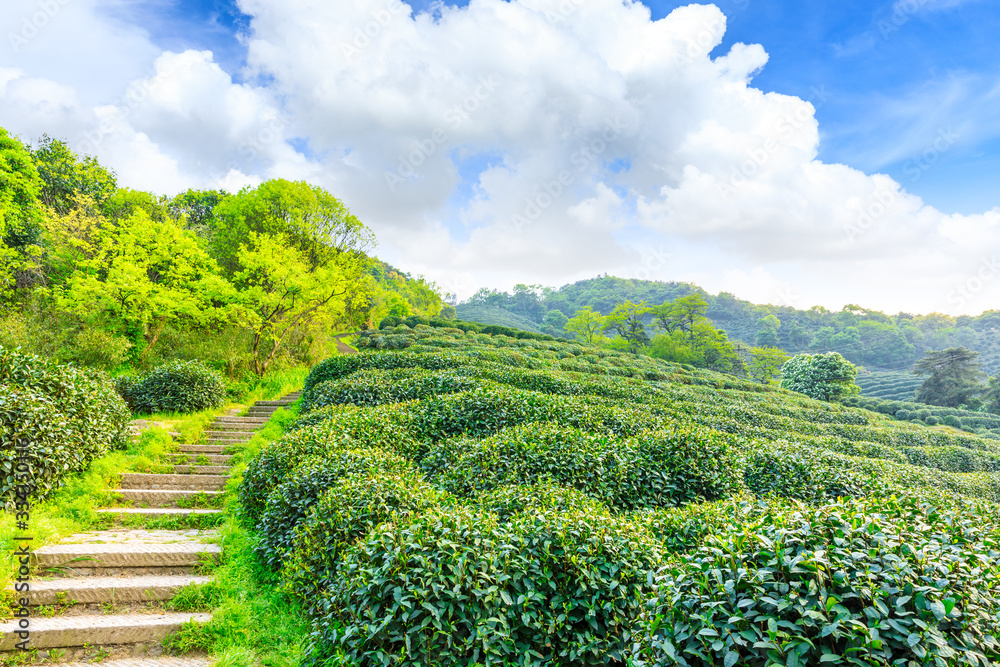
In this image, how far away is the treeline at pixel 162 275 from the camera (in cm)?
1434

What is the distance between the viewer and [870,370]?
2886 inches

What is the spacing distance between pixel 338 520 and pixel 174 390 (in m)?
10.1

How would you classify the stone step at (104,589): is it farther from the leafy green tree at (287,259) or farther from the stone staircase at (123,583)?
the leafy green tree at (287,259)

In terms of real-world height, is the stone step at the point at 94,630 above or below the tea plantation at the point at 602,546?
below

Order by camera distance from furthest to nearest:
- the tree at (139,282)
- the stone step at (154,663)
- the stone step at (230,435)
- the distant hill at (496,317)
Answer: the distant hill at (496,317) < the tree at (139,282) < the stone step at (230,435) < the stone step at (154,663)

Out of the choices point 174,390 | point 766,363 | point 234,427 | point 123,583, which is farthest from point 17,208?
point 766,363

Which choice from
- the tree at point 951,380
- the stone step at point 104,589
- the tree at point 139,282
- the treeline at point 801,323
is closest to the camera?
the stone step at point 104,589

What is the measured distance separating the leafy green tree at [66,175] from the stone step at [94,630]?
26.1m

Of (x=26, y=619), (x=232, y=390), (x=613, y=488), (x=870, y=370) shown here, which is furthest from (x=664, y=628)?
(x=870, y=370)

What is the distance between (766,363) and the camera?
4884cm

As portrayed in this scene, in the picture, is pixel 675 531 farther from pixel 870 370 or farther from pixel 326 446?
pixel 870 370

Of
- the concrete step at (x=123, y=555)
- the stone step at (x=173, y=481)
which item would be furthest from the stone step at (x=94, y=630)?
the stone step at (x=173, y=481)

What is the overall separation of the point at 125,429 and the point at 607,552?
9.95m

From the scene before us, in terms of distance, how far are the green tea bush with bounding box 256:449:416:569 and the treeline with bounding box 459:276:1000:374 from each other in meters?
72.4
